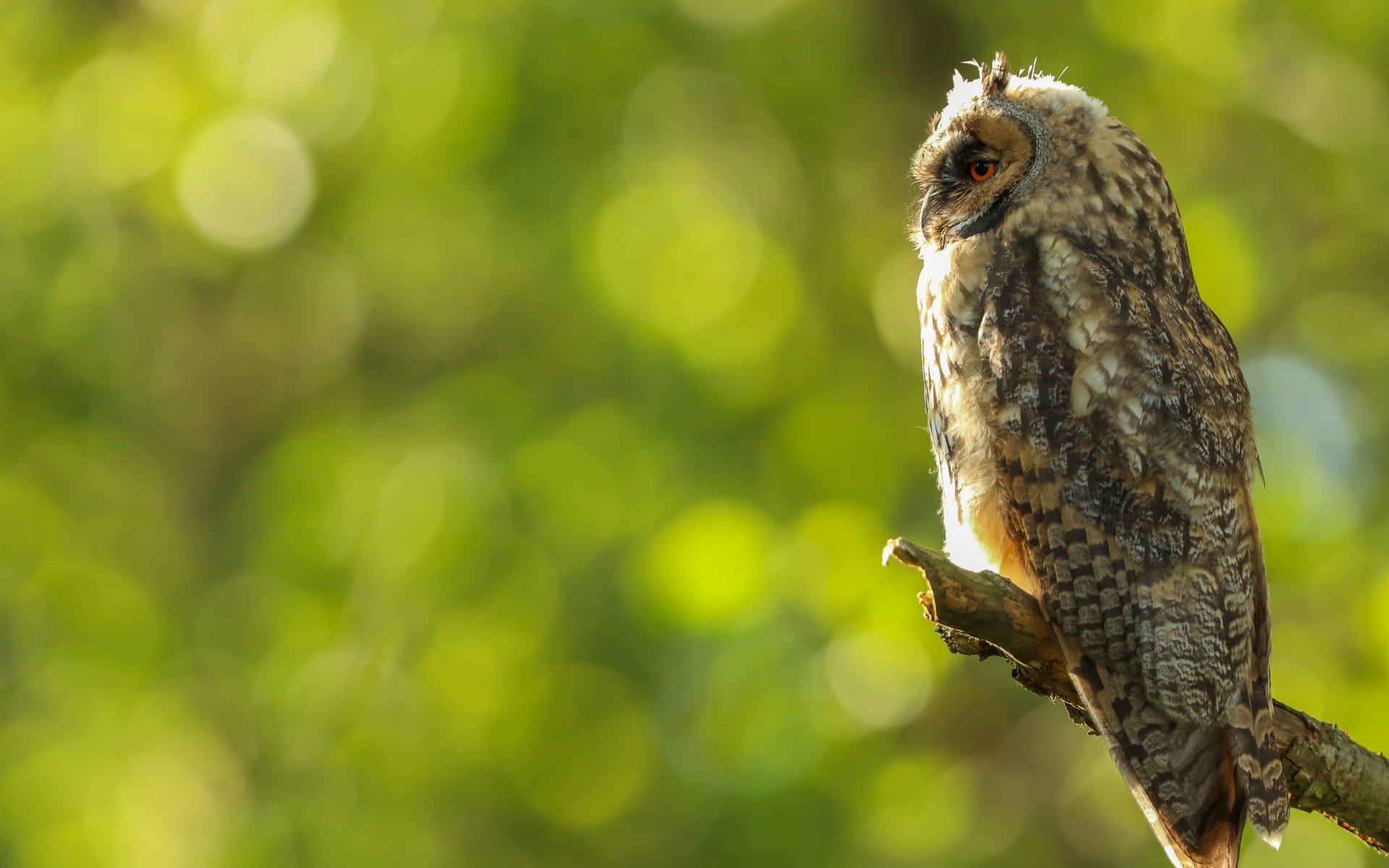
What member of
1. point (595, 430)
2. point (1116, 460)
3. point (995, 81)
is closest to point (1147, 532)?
point (1116, 460)

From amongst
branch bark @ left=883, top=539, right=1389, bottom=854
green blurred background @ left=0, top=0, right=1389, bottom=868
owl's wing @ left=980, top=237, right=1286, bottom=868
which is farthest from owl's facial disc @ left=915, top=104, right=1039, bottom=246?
green blurred background @ left=0, top=0, right=1389, bottom=868

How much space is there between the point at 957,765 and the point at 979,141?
3811 millimetres

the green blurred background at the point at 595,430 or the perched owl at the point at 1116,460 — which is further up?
the green blurred background at the point at 595,430

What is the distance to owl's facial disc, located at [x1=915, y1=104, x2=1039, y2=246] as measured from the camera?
3189 mm

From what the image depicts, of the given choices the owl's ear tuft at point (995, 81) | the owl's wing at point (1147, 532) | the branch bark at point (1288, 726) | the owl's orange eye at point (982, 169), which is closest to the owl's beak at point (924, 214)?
the owl's orange eye at point (982, 169)

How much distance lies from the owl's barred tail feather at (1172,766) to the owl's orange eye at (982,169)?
46.8 inches

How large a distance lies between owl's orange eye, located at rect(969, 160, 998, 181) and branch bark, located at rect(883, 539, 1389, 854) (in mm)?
1115

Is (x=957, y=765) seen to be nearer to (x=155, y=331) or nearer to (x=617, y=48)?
(x=617, y=48)

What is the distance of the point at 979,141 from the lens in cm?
327

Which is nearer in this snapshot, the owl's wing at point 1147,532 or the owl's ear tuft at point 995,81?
the owl's wing at point 1147,532

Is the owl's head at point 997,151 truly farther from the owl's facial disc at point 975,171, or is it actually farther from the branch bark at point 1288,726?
the branch bark at point 1288,726

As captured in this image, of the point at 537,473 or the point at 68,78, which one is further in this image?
the point at 68,78

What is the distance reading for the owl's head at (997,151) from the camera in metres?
3.17

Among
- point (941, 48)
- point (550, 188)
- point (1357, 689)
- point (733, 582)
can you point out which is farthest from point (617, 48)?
point (1357, 689)
